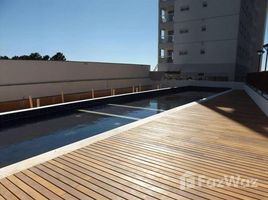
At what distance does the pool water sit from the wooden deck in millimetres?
2175

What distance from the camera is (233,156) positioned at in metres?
3.94

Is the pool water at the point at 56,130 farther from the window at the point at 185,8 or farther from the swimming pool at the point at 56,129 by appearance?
the window at the point at 185,8

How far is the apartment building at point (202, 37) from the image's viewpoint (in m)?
23.8

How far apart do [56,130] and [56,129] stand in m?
0.09

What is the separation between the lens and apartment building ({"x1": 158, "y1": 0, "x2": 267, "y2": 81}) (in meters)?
23.8

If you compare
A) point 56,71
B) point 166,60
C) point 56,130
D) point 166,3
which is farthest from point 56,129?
point 166,3

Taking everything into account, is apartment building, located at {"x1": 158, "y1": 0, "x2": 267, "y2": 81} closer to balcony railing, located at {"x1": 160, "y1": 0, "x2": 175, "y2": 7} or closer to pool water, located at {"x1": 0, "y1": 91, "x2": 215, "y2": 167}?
balcony railing, located at {"x1": 160, "y1": 0, "x2": 175, "y2": 7}

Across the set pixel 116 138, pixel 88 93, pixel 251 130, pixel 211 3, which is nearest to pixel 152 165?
pixel 116 138

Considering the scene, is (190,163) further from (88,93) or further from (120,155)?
(88,93)

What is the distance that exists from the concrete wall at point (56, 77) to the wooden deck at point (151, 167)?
1097cm

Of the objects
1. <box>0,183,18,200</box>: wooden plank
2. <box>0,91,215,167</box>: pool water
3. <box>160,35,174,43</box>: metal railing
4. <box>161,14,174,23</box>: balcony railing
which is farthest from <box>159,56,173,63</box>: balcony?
<box>0,183,18,200</box>: wooden plank

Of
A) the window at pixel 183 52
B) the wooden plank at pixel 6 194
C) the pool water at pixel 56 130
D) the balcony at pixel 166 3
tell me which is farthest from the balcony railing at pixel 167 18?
the wooden plank at pixel 6 194

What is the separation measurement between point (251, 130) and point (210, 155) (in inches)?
93.7

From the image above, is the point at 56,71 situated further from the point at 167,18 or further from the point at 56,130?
the point at 167,18
